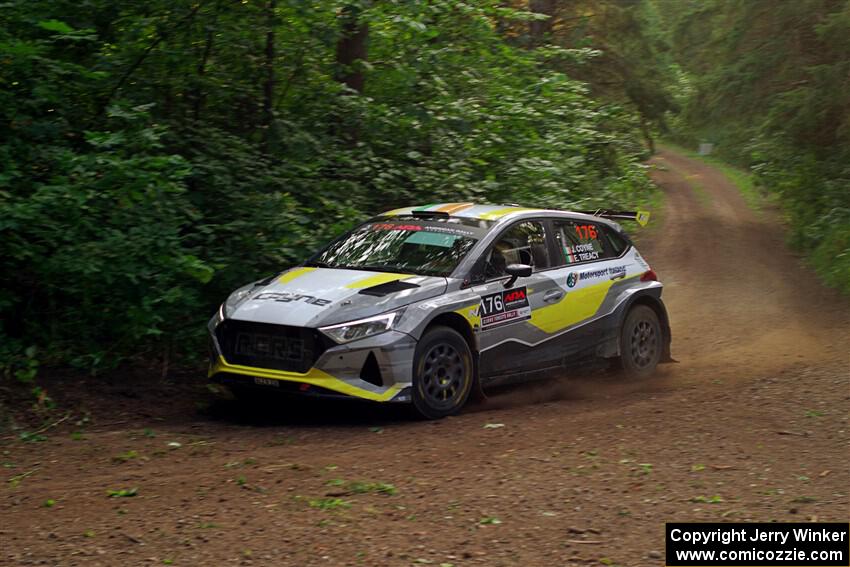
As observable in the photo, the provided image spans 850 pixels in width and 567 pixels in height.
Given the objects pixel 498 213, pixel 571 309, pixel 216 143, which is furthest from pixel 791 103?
pixel 216 143

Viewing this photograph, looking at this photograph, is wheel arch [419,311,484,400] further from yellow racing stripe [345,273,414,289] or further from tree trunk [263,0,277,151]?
tree trunk [263,0,277,151]

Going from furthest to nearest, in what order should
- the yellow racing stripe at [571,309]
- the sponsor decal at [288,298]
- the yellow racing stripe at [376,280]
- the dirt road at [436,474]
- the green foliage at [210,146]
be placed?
1. the yellow racing stripe at [571,309]
2. the green foliage at [210,146]
3. the yellow racing stripe at [376,280]
4. the sponsor decal at [288,298]
5. the dirt road at [436,474]

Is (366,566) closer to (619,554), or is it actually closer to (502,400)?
(619,554)

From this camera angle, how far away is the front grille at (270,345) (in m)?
8.31

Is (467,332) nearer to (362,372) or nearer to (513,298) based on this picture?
(513,298)

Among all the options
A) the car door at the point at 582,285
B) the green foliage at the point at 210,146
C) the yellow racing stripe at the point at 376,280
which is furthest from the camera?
the car door at the point at 582,285


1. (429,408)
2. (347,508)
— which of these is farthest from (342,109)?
(347,508)

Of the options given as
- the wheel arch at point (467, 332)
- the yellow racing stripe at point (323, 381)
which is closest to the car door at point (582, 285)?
the wheel arch at point (467, 332)

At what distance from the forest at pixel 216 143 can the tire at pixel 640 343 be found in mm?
2756

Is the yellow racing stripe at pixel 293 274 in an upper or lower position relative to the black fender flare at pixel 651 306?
upper

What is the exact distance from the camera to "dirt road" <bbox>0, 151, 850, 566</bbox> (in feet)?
18.1

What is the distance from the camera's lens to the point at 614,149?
28.3m

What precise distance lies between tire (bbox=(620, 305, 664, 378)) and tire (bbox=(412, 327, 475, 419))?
243cm

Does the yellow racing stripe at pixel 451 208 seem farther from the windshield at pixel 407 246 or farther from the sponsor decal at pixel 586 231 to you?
the sponsor decal at pixel 586 231
